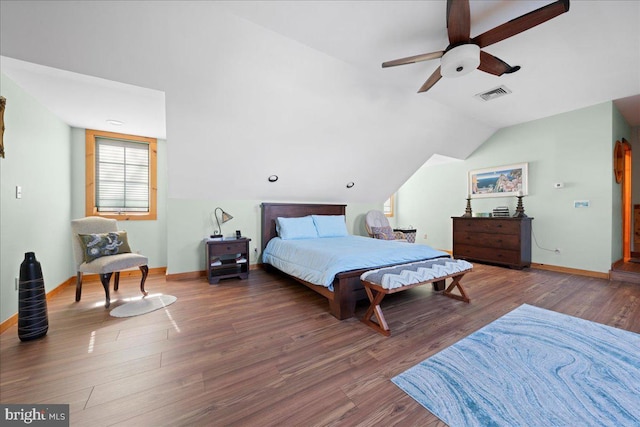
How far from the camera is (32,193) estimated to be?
2.49 m

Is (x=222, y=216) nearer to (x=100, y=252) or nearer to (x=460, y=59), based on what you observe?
(x=100, y=252)

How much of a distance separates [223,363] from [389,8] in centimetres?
302

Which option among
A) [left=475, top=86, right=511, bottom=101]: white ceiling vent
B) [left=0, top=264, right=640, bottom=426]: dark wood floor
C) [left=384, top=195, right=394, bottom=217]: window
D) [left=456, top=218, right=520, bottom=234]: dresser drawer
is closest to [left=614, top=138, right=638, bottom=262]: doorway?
[left=456, top=218, right=520, bottom=234]: dresser drawer

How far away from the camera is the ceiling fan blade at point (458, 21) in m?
1.72

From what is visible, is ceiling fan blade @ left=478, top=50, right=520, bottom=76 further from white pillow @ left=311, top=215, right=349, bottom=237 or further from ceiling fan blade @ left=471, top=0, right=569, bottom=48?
white pillow @ left=311, top=215, right=349, bottom=237

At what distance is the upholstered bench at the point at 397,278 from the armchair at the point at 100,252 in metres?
2.56

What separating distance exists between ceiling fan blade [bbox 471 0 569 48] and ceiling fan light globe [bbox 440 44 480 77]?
98 mm

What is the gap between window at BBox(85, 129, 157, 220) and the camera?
354cm

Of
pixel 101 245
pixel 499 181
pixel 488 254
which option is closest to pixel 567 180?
pixel 499 181

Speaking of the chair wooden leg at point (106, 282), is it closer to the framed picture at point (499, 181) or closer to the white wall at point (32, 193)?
the white wall at point (32, 193)

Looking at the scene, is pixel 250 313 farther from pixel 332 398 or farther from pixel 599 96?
pixel 599 96

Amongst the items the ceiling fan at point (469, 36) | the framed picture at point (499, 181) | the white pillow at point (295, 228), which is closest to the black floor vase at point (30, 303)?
the white pillow at point (295, 228)

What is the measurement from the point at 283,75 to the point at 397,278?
8.09 ft

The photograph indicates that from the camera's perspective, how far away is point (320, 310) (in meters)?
2.55
